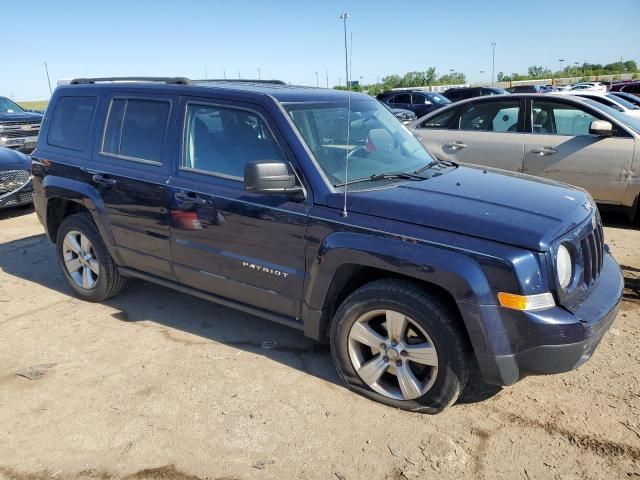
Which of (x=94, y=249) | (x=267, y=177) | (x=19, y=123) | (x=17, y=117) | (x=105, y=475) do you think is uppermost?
(x=17, y=117)

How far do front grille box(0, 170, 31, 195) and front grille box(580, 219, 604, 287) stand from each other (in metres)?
8.11

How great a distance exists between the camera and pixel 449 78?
8444 centimetres

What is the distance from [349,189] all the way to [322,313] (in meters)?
0.77

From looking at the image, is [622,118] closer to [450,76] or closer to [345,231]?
[345,231]

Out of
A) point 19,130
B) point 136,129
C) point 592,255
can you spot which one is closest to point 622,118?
point 592,255

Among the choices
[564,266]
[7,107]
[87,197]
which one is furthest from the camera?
[7,107]

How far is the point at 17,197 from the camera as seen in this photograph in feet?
26.7

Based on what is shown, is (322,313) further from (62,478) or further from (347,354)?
(62,478)

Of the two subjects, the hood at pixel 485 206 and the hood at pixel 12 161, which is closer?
the hood at pixel 485 206

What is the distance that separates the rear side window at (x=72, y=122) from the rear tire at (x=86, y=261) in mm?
635

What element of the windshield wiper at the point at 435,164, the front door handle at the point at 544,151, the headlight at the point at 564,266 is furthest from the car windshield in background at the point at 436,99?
the headlight at the point at 564,266

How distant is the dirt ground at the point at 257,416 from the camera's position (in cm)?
269

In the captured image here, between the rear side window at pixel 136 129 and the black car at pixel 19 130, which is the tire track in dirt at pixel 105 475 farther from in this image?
the black car at pixel 19 130

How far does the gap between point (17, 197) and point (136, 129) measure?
514cm
